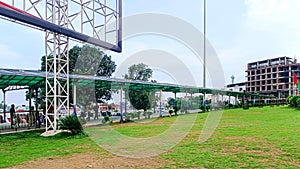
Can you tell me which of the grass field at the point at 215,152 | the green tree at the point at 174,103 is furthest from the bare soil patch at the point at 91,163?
the green tree at the point at 174,103

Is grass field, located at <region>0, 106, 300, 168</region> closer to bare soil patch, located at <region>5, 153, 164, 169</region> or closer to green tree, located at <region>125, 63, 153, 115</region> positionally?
bare soil patch, located at <region>5, 153, 164, 169</region>

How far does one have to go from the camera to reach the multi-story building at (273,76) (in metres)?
63.4

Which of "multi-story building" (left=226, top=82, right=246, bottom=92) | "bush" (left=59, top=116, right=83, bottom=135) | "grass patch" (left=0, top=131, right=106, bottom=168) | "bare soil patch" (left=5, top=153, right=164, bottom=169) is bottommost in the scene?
"grass patch" (left=0, top=131, right=106, bottom=168)

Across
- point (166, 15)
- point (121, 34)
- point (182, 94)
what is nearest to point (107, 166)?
point (166, 15)

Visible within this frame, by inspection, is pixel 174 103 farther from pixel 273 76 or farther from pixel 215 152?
pixel 273 76

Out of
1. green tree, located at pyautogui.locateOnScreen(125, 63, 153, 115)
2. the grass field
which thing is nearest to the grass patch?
the grass field

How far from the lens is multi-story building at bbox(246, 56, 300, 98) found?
208 ft

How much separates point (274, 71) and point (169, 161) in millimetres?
68234

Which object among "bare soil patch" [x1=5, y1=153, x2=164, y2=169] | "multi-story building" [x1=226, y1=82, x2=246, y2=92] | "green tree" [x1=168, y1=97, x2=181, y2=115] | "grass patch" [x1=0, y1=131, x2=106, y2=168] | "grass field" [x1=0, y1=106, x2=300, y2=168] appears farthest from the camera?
"multi-story building" [x1=226, y1=82, x2=246, y2=92]

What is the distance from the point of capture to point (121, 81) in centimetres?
1638

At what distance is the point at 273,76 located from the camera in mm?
66938

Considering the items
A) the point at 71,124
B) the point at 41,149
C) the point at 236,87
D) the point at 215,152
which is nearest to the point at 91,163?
the point at 41,149

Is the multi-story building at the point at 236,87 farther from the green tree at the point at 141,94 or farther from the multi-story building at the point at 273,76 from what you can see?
the green tree at the point at 141,94

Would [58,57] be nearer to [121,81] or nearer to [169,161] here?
[121,81]
